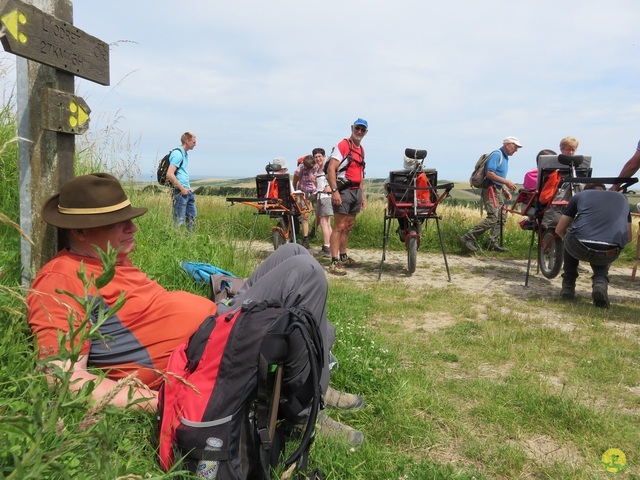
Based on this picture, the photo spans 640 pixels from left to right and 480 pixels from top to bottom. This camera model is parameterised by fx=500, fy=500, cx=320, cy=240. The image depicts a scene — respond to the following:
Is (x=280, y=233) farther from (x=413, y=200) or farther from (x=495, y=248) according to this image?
(x=495, y=248)

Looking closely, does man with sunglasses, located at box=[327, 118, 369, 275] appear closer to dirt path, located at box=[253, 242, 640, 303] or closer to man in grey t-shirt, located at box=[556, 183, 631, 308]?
dirt path, located at box=[253, 242, 640, 303]

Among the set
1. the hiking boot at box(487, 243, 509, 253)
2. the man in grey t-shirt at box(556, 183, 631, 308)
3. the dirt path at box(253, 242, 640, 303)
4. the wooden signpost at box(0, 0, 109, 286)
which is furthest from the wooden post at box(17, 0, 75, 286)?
the hiking boot at box(487, 243, 509, 253)

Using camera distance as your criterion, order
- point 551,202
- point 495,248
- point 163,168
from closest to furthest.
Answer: point 551,202, point 163,168, point 495,248

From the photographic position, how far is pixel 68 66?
7.89 ft

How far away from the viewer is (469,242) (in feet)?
28.9

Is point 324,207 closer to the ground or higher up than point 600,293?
higher up

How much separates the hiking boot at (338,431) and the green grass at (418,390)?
0.06 m

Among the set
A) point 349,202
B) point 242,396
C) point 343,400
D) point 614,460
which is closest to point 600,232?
point 349,202

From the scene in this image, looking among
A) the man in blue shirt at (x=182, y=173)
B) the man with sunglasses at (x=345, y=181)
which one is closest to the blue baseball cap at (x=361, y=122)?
the man with sunglasses at (x=345, y=181)

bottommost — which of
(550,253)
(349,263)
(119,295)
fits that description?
(349,263)

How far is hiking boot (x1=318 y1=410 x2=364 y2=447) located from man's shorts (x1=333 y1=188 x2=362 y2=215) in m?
4.73

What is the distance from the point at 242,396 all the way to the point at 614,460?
1.81m

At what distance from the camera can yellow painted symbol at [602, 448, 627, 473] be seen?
2.30m

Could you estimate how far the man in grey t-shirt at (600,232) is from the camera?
510cm
